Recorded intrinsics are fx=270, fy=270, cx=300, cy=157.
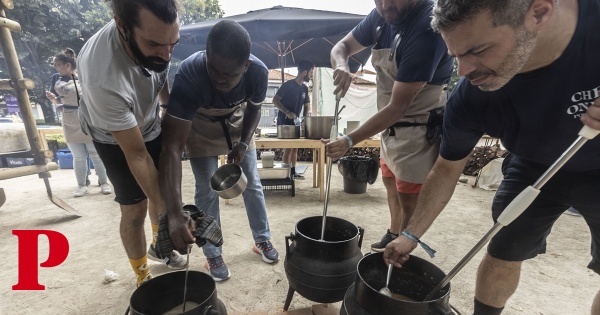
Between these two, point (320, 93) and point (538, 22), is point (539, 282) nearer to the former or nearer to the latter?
point (538, 22)

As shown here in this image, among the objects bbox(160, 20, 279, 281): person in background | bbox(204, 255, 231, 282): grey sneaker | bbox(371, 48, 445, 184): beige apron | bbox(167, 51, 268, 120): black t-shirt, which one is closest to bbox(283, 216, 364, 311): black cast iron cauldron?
bbox(160, 20, 279, 281): person in background

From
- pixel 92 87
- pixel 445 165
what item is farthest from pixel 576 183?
pixel 92 87

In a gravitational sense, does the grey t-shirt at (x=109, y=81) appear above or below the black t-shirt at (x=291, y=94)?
below

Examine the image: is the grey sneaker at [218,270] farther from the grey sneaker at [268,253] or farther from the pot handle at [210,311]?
the pot handle at [210,311]

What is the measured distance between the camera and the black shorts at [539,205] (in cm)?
105

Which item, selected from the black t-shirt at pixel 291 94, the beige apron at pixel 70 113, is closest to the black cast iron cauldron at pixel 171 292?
the beige apron at pixel 70 113

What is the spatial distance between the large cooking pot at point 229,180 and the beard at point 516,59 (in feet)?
4.76

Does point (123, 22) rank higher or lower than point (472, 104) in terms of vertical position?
higher

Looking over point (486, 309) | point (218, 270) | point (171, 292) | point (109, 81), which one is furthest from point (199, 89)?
point (486, 309)

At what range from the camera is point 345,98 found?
25.0 feet

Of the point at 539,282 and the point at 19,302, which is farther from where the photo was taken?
the point at 539,282

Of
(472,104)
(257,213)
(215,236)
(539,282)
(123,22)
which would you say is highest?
(123,22)

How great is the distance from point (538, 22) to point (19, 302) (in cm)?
310

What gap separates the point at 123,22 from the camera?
1.19 meters
